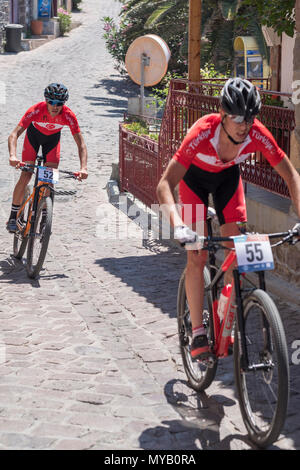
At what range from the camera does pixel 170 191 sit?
469 centimetres

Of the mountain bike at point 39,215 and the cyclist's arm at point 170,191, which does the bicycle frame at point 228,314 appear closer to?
the cyclist's arm at point 170,191

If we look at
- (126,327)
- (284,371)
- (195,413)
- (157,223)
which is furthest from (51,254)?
(284,371)

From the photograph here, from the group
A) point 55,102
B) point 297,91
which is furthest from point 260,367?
point 55,102

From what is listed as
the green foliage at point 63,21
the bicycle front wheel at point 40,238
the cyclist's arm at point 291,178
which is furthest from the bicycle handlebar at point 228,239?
the green foliage at point 63,21

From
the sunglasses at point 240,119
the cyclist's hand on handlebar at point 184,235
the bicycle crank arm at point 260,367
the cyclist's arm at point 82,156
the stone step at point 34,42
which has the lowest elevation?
the stone step at point 34,42

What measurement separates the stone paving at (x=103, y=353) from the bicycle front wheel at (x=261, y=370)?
18cm

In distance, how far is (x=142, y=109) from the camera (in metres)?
18.2

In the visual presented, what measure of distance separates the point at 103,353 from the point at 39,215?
9.22ft

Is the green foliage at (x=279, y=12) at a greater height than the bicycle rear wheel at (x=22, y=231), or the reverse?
the green foliage at (x=279, y=12)

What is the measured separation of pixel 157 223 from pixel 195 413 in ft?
21.8

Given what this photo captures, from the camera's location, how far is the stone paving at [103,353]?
466cm

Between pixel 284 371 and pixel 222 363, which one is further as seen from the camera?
pixel 222 363

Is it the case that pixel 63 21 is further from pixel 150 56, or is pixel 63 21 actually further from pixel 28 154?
pixel 28 154
